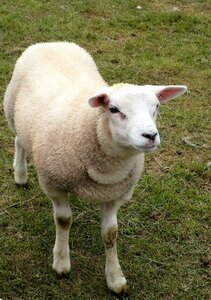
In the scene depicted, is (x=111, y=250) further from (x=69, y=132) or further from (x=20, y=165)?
(x=20, y=165)

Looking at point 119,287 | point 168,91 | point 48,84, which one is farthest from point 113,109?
point 119,287

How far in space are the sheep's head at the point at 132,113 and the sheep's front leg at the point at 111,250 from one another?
2.10ft

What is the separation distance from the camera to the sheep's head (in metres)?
2.82

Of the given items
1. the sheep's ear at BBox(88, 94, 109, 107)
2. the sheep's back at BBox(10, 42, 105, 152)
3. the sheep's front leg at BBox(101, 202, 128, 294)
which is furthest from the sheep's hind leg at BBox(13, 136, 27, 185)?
the sheep's ear at BBox(88, 94, 109, 107)

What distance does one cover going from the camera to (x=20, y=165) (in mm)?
4438

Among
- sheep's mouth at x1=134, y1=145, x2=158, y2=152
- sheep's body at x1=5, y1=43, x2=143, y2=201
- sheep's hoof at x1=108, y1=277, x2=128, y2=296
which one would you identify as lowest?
sheep's hoof at x1=108, y1=277, x2=128, y2=296

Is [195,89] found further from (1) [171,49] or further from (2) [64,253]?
(2) [64,253]

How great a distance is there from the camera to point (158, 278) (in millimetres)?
3828

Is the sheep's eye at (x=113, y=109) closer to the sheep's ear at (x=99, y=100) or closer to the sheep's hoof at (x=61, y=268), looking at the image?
the sheep's ear at (x=99, y=100)

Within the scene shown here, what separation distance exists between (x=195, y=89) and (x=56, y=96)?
2.88 meters

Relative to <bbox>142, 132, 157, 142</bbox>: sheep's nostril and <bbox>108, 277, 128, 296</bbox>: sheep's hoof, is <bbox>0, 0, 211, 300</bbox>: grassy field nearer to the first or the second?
Answer: <bbox>108, 277, 128, 296</bbox>: sheep's hoof

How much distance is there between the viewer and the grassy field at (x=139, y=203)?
376cm

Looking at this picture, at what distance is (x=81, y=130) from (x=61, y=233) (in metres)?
0.76

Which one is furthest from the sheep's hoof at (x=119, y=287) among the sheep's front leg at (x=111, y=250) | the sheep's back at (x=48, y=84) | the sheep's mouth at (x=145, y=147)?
the sheep's mouth at (x=145, y=147)
